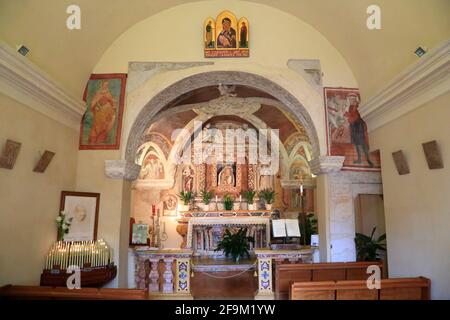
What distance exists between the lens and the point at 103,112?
7.02m

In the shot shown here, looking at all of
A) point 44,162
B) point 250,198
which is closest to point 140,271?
point 44,162

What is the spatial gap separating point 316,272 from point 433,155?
2594mm

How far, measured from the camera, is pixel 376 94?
6.09m

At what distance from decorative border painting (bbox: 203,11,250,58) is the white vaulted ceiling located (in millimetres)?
741

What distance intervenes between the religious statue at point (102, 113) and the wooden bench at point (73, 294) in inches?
136

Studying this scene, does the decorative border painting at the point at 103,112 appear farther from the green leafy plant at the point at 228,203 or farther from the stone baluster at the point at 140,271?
the green leafy plant at the point at 228,203

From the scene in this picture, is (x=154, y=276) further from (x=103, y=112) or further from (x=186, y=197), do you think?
(x=186, y=197)

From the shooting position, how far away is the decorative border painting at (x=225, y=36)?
23.1 ft

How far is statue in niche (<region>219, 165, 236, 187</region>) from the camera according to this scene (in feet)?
45.6

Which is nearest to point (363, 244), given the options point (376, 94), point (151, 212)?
point (376, 94)

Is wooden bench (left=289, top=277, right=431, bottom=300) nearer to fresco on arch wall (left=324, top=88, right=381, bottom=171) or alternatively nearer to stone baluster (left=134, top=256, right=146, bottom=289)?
fresco on arch wall (left=324, top=88, right=381, bottom=171)

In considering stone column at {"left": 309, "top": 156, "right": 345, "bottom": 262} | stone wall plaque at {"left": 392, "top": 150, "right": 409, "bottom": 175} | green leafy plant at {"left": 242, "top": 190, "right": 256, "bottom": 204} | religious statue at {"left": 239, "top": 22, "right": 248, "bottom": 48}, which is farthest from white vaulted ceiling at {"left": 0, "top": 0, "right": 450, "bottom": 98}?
green leafy plant at {"left": 242, "top": 190, "right": 256, "bottom": 204}

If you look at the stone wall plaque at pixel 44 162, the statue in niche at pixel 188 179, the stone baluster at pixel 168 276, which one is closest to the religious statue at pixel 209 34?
the stone wall plaque at pixel 44 162
